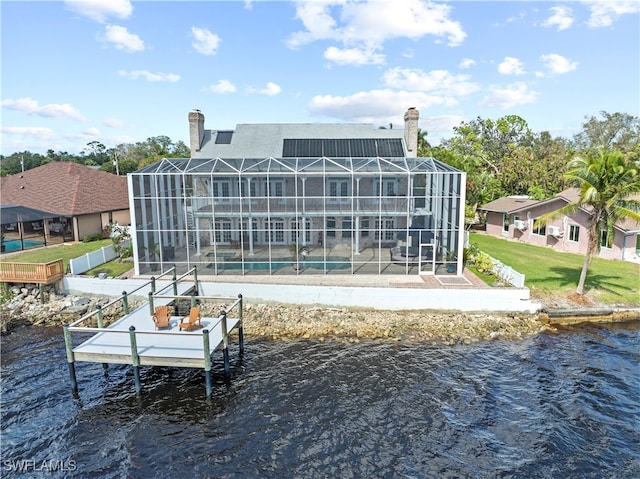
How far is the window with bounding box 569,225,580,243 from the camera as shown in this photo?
30.9 meters

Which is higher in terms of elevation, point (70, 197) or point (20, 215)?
point (70, 197)

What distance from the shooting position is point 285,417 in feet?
42.4

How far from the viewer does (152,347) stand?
47.3 feet

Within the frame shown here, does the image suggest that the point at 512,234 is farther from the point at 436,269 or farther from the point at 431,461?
the point at 431,461

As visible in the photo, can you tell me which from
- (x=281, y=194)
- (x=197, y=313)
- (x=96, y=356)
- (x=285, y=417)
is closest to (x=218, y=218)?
(x=281, y=194)

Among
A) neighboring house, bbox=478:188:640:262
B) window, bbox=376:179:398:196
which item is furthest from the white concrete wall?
window, bbox=376:179:398:196

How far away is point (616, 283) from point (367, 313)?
1566cm

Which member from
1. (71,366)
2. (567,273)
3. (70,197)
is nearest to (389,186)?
(567,273)

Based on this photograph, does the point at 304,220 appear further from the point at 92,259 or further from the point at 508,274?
the point at 92,259

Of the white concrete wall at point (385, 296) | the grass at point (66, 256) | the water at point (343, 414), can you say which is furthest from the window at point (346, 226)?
the grass at point (66, 256)

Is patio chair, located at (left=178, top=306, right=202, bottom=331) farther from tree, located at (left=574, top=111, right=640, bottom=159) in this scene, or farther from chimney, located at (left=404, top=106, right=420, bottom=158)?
tree, located at (left=574, top=111, right=640, bottom=159)

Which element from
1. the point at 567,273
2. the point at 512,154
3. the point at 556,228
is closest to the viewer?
the point at 567,273

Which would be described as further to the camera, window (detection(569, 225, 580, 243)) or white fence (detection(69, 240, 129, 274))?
window (detection(569, 225, 580, 243))

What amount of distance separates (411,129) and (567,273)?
1570 centimetres
